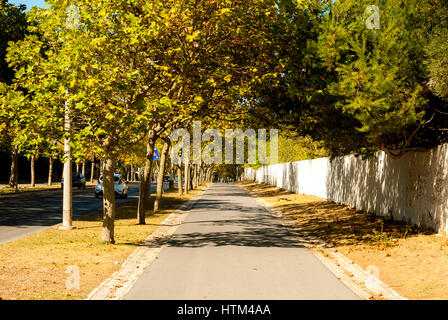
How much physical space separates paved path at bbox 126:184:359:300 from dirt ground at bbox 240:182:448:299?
3.43 ft

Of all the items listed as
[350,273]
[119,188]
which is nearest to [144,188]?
[350,273]

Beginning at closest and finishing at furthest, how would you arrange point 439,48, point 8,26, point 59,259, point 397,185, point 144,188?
point 439,48 → point 59,259 → point 397,185 → point 144,188 → point 8,26

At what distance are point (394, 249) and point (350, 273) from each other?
2.80 metres

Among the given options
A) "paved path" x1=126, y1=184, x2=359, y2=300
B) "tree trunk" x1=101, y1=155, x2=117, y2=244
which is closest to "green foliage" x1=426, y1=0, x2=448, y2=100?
"paved path" x1=126, y1=184, x2=359, y2=300

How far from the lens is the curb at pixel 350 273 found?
7.68 meters

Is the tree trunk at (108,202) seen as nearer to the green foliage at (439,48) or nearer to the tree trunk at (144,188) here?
the tree trunk at (144,188)

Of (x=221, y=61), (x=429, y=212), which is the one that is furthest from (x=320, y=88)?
(x=429, y=212)

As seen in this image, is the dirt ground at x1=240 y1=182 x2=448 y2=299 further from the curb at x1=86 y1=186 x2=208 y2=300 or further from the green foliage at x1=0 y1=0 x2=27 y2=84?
the green foliage at x1=0 y1=0 x2=27 y2=84

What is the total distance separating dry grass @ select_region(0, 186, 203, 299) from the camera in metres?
7.76

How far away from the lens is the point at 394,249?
11812 mm

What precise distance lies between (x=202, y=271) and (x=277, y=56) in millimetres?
6695

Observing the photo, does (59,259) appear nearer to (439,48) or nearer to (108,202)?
(108,202)

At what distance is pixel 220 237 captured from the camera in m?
14.6

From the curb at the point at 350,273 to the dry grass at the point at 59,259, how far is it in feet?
13.1
